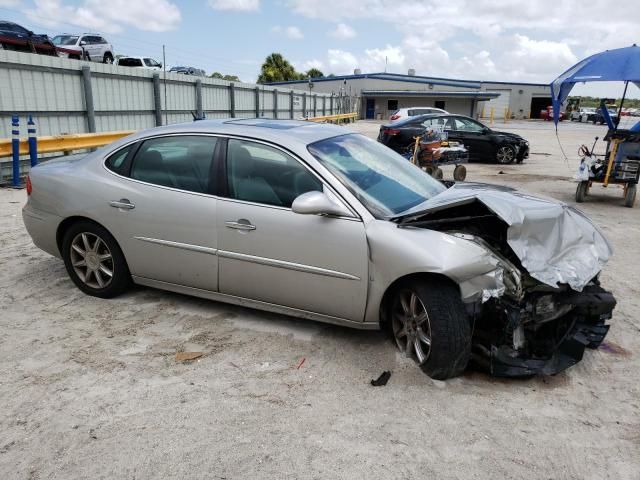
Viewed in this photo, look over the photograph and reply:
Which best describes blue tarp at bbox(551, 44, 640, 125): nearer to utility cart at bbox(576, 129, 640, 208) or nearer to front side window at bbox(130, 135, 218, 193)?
utility cart at bbox(576, 129, 640, 208)

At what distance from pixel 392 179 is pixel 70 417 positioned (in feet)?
8.73

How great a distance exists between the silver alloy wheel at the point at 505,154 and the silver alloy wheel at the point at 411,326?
1409 cm

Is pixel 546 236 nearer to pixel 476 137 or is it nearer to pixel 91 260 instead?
pixel 91 260

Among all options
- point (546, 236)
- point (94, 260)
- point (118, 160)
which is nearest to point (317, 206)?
point (546, 236)

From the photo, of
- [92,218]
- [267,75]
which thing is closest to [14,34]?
[92,218]

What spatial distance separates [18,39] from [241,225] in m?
17.9

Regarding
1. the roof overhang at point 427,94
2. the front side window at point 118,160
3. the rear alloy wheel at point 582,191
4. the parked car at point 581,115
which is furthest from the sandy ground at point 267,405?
the parked car at point 581,115

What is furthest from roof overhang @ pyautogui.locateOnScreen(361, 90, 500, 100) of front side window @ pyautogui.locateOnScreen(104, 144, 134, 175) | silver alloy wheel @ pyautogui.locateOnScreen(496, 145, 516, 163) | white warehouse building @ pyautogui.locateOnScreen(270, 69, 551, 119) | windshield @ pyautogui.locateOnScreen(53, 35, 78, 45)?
front side window @ pyautogui.locateOnScreen(104, 144, 134, 175)

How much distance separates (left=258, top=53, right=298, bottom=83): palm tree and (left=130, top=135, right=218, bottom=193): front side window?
215 feet

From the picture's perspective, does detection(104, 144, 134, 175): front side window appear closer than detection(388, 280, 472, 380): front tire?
No

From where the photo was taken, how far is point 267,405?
3008mm

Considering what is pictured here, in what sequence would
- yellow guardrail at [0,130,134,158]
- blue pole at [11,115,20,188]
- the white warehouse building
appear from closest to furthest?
1. blue pole at [11,115,20,188]
2. yellow guardrail at [0,130,134,158]
3. the white warehouse building

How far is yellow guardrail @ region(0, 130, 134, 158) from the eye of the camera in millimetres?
8959

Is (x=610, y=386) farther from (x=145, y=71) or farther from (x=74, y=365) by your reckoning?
(x=145, y=71)
